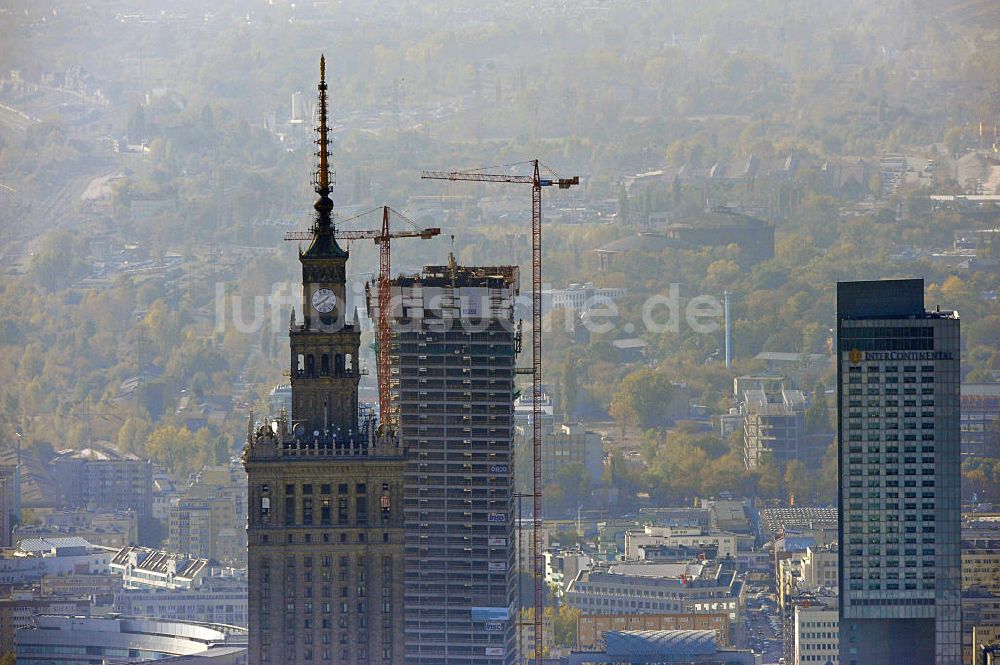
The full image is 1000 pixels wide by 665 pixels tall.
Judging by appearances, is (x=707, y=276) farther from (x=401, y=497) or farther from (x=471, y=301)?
(x=401, y=497)

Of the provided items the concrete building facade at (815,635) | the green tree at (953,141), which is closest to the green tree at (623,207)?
the green tree at (953,141)

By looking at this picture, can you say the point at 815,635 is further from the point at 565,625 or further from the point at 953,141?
the point at 953,141

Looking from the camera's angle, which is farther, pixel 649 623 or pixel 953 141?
pixel 953 141

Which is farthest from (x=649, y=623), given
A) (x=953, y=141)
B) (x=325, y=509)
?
(x=953, y=141)

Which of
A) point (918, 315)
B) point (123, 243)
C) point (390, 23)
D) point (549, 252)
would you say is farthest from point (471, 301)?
point (390, 23)

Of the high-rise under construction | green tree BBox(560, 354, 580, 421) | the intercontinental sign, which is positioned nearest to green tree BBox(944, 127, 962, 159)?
green tree BBox(560, 354, 580, 421)

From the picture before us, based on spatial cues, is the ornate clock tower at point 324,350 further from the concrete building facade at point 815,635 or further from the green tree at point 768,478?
the green tree at point 768,478
